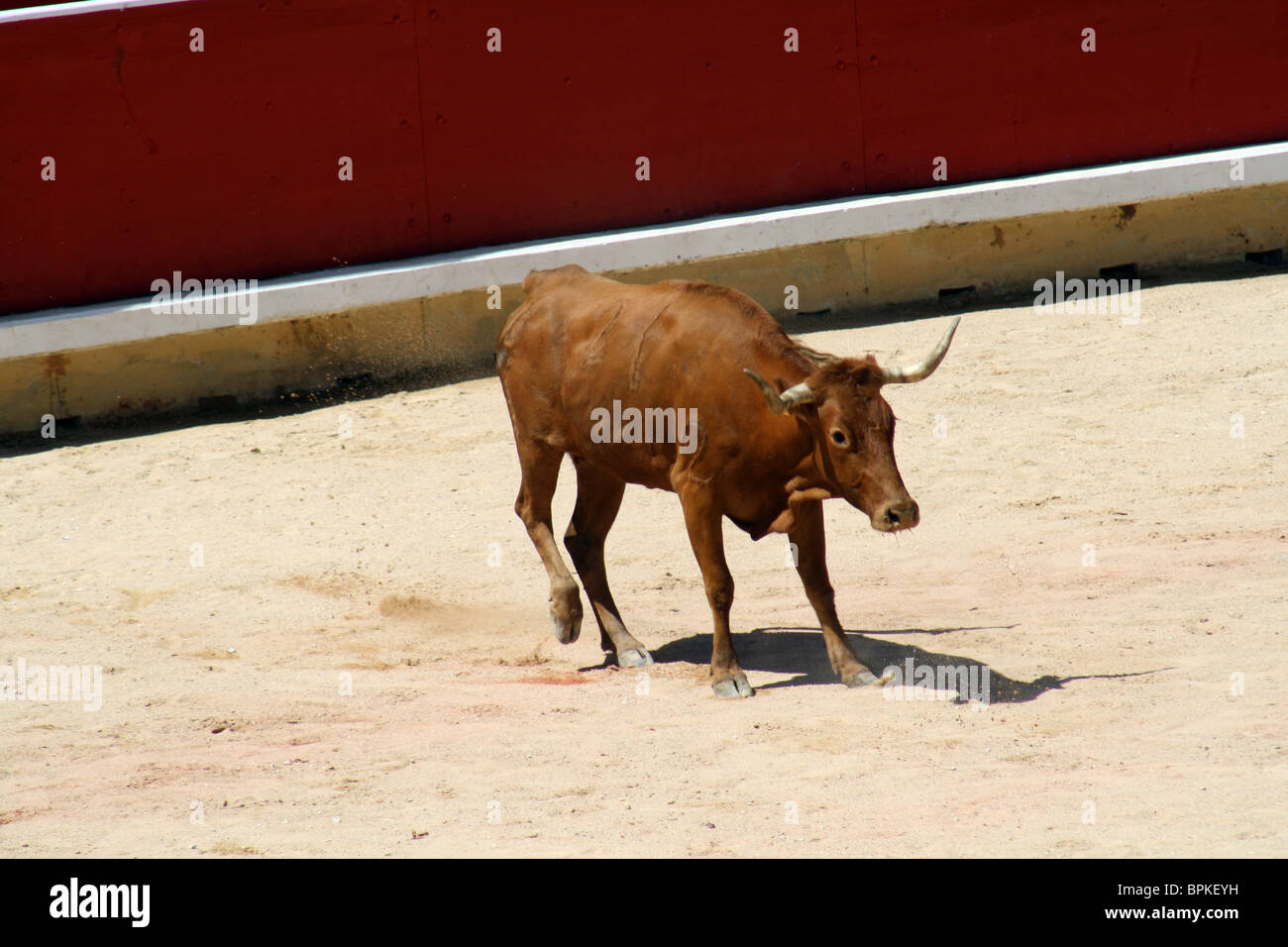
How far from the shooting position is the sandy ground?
4.38 meters

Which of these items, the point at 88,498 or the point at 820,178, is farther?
the point at 820,178

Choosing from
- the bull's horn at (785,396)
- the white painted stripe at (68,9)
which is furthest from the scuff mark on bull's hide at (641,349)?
the white painted stripe at (68,9)

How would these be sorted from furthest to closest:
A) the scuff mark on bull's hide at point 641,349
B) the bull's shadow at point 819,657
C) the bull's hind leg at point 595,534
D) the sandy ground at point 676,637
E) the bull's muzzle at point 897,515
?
the bull's hind leg at point 595,534 < the scuff mark on bull's hide at point 641,349 < the bull's shadow at point 819,657 < the bull's muzzle at point 897,515 < the sandy ground at point 676,637

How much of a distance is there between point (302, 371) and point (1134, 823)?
7.05m

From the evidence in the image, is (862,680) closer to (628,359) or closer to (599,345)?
(628,359)

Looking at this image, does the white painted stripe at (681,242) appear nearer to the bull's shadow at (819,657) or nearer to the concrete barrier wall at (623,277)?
the concrete barrier wall at (623,277)

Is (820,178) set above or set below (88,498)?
above

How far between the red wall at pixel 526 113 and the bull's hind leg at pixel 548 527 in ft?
14.8

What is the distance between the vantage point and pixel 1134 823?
407 centimetres

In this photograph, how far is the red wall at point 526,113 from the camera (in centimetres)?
980

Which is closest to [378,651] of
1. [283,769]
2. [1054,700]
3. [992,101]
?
[283,769]

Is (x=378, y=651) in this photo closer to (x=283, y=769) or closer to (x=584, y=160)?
(x=283, y=769)

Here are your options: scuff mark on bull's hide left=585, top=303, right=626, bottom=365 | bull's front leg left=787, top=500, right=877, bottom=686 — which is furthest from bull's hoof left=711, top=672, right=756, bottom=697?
scuff mark on bull's hide left=585, top=303, right=626, bottom=365

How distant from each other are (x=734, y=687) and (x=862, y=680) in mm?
455
